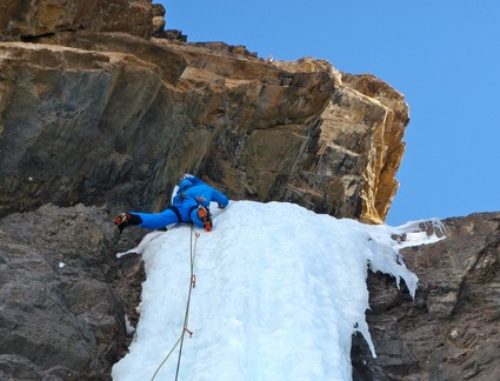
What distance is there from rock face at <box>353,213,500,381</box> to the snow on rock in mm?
351

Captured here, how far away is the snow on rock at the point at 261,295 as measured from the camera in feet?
33.8

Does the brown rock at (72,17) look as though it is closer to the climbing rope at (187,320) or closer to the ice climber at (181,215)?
the ice climber at (181,215)

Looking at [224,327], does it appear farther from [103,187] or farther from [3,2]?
[3,2]

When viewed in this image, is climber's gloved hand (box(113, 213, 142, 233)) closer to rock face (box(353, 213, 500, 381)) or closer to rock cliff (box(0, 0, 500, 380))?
rock cliff (box(0, 0, 500, 380))

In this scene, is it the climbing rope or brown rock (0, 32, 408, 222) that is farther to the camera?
brown rock (0, 32, 408, 222)

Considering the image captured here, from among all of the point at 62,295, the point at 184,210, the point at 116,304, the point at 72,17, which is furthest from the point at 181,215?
the point at 72,17

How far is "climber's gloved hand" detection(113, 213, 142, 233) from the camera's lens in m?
14.0

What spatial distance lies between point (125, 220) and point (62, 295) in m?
3.24

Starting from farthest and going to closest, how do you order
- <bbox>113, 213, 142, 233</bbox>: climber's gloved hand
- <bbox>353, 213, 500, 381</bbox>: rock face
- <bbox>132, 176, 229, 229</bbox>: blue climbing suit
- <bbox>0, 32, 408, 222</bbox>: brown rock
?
<bbox>132, 176, 229, 229</bbox>: blue climbing suit
<bbox>0, 32, 408, 222</bbox>: brown rock
<bbox>113, 213, 142, 233</bbox>: climber's gloved hand
<bbox>353, 213, 500, 381</bbox>: rock face

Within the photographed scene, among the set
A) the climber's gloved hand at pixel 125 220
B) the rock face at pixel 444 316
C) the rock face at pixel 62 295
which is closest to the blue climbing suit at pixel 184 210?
the climber's gloved hand at pixel 125 220

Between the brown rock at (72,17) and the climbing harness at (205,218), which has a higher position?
the brown rock at (72,17)

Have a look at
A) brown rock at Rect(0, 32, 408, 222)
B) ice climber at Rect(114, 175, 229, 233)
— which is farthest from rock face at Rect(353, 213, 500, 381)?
brown rock at Rect(0, 32, 408, 222)

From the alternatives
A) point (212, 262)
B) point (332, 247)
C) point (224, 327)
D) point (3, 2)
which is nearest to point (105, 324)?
point (224, 327)

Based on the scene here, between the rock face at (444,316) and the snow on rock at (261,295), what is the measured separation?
351 mm
